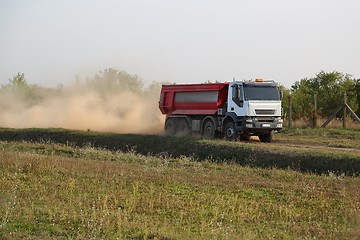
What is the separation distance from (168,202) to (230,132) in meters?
16.2

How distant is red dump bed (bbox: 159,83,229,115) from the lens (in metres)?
30.3

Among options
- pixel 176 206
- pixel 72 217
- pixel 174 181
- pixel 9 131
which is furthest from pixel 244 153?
pixel 9 131

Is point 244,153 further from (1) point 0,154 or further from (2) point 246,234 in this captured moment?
(2) point 246,234

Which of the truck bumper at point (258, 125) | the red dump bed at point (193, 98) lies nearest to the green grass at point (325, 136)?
the truck bumper at point (258, 125)

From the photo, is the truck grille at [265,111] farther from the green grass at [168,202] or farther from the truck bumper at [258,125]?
the green grass at [168,202]

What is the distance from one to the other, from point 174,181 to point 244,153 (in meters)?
7.18

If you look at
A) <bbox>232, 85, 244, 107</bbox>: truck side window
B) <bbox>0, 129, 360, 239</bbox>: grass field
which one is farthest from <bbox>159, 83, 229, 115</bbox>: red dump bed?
<bbox>0, 129, 360, 239</bbox>: grass field

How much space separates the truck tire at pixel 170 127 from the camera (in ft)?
110

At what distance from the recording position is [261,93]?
29250 mm

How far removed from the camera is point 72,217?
1195 cm

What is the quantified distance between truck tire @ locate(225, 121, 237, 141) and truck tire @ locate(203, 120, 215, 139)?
0.83 metres

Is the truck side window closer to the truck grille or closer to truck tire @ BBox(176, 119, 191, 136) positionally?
the truck grille

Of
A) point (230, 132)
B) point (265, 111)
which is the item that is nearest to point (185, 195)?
point (230, 132)

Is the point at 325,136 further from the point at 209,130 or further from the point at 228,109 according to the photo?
the point at 209,130
